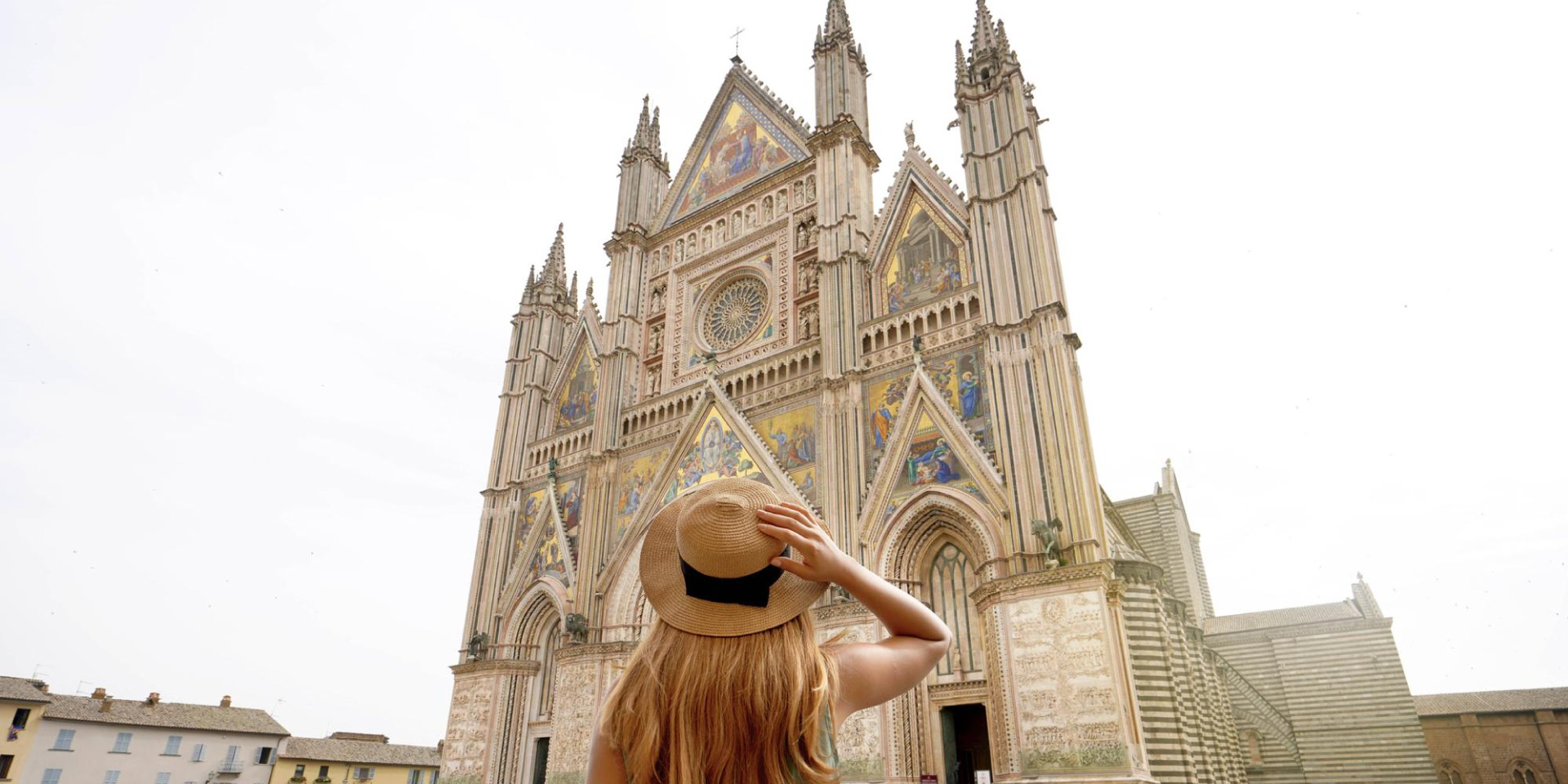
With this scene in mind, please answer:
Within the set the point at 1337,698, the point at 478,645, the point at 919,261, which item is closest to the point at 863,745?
the point at 919,261

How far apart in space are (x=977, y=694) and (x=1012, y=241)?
30.5ft

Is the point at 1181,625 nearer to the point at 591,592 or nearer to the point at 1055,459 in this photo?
the point at 1055,459

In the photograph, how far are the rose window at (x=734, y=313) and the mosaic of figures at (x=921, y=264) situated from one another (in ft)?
13.0

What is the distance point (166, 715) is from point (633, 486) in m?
29.5

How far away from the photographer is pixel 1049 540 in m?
15.2

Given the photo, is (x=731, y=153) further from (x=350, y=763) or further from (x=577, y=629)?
(x=350, y=763)

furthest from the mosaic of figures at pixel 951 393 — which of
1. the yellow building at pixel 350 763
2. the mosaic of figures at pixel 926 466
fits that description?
the yellow building at pixel 350 763

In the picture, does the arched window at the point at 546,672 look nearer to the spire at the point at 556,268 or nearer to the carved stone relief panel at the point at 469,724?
the carved stone relief panel at the point at 469,724

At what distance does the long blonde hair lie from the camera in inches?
77.9

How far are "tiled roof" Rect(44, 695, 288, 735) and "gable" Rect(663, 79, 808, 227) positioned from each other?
30.9 metres

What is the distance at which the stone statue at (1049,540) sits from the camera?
1510cm

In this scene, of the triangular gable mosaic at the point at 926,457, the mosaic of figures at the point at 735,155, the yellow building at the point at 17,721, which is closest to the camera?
the triangular gable mosaic at the point at 926,457

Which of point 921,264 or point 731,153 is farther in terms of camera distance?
point 731,153

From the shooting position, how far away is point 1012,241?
18.5 m
